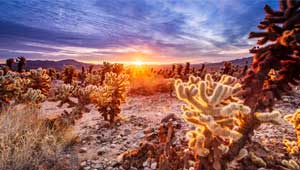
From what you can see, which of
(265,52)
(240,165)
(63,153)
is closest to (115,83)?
(63,153)

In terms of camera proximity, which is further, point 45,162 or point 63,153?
point 63,153

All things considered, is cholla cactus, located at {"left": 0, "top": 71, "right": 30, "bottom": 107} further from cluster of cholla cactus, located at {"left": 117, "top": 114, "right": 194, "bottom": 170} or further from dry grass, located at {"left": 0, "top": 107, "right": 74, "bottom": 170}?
cluster of cholla cactus, located at {"left": 117, "top": 114, "right": 194, "bottom": 170}

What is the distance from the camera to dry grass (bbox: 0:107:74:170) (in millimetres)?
3701

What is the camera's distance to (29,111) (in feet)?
18.9

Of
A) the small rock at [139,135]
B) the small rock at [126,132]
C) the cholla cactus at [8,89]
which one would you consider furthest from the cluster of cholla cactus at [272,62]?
the cholla cactus at [8,89]

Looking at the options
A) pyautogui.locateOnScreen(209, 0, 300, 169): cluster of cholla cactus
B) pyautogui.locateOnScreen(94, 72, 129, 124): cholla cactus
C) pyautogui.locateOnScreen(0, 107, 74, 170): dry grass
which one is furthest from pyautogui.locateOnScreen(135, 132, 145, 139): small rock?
pyautogui.locateOnScreen(209, 0, 300, 169): cluster of cholla cactus

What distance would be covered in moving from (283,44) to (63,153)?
13.6ft

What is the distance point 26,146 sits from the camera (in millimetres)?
3938

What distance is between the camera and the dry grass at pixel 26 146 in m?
3.70

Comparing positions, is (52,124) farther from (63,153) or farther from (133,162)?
(133,162)

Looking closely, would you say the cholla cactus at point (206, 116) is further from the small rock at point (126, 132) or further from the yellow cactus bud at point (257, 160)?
the small rock at point (126, 132)

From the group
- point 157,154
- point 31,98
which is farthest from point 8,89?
point 157,154

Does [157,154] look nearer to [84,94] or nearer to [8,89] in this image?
[84,94]

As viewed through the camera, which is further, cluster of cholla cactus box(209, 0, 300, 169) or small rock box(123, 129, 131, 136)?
small rock box(123, 129, 131, 136)
